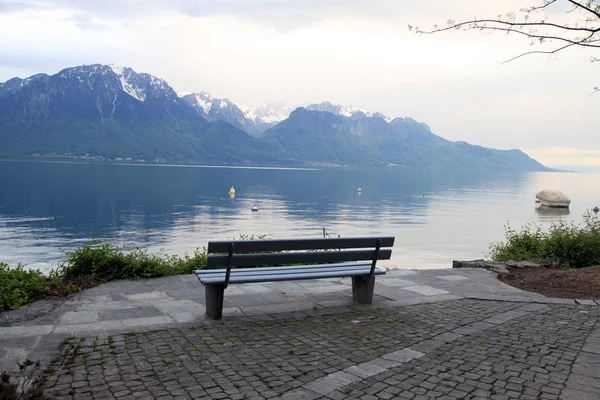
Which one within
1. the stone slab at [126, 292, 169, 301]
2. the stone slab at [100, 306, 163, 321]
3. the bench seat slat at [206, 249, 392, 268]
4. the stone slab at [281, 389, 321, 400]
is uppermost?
the bench seat slat at [206, 249, 392, 268]

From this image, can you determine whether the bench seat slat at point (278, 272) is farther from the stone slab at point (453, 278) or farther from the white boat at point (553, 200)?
the white boat at point (553, 200)

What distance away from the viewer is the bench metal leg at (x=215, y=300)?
6.30 meters

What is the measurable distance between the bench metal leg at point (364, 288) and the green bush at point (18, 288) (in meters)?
4.43

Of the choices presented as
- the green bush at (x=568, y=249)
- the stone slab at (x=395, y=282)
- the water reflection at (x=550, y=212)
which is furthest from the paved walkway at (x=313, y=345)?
the water reflection at (x=550, y=212)

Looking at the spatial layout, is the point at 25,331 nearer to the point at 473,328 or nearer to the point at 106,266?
the point at 106,266

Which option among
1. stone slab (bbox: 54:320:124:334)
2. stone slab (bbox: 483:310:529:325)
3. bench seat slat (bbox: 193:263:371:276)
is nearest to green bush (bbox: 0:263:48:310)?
stone slab (bbox: 54:320:124:334)

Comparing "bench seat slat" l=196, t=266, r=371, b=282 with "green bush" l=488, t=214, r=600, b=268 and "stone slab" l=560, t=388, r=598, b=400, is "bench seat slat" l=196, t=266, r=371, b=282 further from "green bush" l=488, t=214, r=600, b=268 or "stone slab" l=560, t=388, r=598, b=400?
"green bush" l=488, t=214, r=600, b=268

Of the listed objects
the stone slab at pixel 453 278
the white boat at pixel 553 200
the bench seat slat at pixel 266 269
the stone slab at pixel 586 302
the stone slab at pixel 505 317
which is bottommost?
the white boat at pixel 553 200

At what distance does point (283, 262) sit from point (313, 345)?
1491 millimetres

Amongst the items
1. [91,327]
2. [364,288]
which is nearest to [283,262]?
[364,288]

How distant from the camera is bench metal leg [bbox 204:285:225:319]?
6.30 m

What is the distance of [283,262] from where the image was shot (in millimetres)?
6758

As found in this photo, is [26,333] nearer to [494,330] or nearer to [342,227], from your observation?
[494,330]

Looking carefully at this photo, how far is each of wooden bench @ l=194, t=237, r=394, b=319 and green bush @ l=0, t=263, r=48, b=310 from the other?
2393mm
